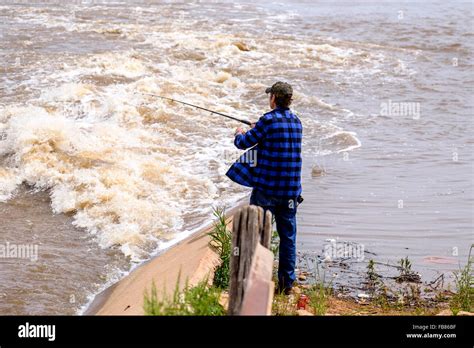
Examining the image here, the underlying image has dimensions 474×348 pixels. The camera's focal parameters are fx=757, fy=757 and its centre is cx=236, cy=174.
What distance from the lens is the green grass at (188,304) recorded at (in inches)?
172

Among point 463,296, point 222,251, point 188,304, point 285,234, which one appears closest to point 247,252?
point 188,304

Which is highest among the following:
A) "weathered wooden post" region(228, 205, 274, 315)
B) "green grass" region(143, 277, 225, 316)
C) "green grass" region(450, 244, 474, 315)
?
"weathered wooden post" region(228, 205, 274, 315)

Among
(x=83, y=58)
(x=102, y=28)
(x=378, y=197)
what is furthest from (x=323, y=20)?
(x=378, y=197)

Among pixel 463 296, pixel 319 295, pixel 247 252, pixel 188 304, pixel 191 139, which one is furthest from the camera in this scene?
pixel 191 139

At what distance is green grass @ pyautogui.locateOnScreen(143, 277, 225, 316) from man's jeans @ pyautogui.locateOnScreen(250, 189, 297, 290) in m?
1.32

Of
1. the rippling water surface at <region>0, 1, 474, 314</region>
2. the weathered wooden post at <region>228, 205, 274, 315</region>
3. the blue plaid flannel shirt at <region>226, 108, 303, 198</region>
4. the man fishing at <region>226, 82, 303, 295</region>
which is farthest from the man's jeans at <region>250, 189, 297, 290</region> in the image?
the weathered wooden post at <region>228, 205, 274, 315</region>

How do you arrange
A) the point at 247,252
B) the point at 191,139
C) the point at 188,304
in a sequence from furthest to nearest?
1. the point at 191,139
2. the point at 188,304
3. the point at 247,252

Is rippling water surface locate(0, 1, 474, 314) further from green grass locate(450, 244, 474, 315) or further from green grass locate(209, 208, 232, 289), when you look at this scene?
green grass locate(209, 208, 232, 289)

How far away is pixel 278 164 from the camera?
6.15 meters

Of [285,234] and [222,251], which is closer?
[285,234]

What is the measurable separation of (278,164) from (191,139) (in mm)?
6665

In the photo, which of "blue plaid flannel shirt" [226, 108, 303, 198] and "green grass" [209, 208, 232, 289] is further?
"green grass" [209, 208, 232, 289]

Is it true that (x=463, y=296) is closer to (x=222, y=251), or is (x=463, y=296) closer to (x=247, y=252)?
(x=222, y=251)

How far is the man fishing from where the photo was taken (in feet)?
19.9
